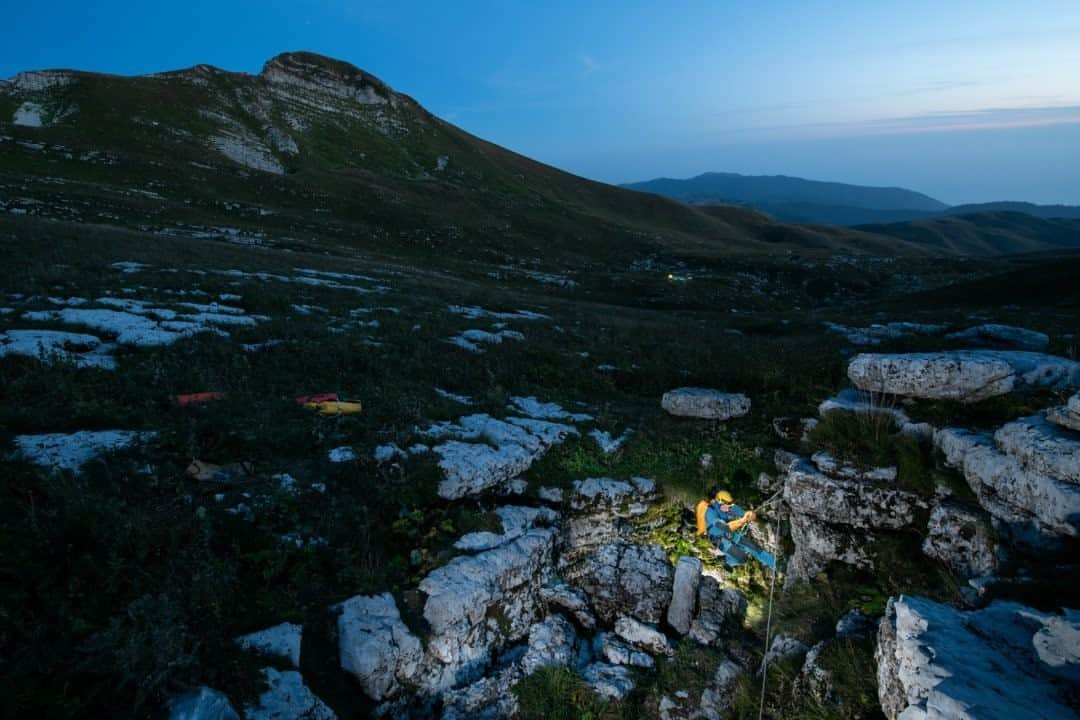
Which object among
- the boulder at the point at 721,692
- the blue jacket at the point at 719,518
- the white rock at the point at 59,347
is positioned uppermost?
the white rock at the point at 59,347

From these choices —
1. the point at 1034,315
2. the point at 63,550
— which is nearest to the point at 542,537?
the point at 63,550

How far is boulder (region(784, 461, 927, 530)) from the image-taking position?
802 centimetres

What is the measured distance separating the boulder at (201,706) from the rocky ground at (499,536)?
17 millimetres

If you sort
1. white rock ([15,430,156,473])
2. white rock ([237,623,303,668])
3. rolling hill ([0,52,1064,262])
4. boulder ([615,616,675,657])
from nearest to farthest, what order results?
white rock ([237,623,303,668])
white rock ([15,430,156,473])
boulder ([615,616,675,657])
rolling hill ([0,52,1064,262])

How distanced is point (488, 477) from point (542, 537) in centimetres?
139

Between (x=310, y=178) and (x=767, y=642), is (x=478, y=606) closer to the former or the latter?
(x=767, y=642)

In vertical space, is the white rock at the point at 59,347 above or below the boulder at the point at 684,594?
above

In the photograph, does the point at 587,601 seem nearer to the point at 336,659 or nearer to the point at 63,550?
the point at 336,659

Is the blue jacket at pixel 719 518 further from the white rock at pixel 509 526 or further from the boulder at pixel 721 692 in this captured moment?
the white rock at pixel 509 526

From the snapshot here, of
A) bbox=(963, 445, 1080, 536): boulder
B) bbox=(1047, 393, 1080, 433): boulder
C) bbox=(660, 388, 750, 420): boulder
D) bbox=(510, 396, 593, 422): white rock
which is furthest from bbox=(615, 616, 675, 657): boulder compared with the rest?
bbox=(1047, 393, 1080, 433): boulder

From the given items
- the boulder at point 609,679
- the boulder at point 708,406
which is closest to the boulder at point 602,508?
the boulder at point 609,679

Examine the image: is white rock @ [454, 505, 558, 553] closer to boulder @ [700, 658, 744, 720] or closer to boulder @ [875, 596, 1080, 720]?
boulder @ [700, 658, 744, 720]

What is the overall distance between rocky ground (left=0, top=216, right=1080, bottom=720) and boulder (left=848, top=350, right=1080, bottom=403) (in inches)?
1.9

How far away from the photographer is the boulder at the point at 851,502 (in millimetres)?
8023
